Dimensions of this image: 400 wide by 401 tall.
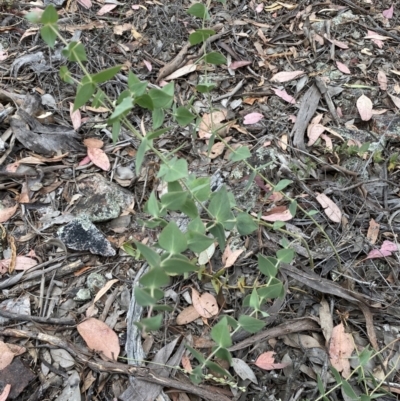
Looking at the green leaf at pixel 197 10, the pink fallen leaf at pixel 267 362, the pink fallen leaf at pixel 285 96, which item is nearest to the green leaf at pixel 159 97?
the green leaf at pixel 197 10

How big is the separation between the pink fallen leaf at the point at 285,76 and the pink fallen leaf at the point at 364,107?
324 mm

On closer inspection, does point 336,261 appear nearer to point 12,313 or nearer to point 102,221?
point 102,221

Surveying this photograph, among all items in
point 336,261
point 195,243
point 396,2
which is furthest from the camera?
point 396,2

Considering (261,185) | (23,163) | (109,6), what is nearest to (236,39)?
(109,6)

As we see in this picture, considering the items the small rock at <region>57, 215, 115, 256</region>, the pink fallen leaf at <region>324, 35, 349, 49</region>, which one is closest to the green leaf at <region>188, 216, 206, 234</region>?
the small rock at <region>57, 215, 115, 256</region>

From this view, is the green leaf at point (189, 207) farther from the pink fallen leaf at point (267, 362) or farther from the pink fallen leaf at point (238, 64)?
the pink fallen leaf at point (238, 64)

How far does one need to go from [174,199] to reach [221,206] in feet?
0.54

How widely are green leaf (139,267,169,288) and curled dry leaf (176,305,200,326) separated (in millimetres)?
626

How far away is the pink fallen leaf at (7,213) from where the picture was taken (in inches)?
64.9

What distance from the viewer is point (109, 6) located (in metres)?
2.47

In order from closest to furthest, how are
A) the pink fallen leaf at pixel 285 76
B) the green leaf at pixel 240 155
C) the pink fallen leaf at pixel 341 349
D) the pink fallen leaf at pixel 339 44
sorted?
the green leaf at pixel 240 155
the pink fallen leaf at pixel 341 349
the pink fallen leaf at pixel 285 76
the pink fallen leaf at pixel 339 44

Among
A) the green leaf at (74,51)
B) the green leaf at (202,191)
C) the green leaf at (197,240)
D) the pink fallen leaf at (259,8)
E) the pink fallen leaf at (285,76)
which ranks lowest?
the pink fallen leaf at (285,76)

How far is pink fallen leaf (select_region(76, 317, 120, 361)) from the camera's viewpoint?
4.41ft

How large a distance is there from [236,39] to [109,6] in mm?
745
